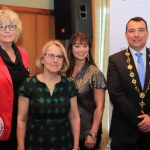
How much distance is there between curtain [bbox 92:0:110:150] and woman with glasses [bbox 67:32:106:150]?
42.0 inches

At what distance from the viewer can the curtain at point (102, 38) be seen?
127 inches

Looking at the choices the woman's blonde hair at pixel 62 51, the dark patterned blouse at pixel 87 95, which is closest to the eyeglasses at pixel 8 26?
the woman's blonde hair at pixel 62 51

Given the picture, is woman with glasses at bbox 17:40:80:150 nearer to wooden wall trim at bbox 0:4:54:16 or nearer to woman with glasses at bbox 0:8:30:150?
woman with glasses at bbox 0:8:30:150

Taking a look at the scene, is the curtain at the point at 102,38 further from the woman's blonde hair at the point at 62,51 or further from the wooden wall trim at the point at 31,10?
the woman's blonde hair at the point at 62,51

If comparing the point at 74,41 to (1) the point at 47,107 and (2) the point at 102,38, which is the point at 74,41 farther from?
(2) the point at 102,38

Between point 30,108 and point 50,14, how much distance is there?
6.93 ft

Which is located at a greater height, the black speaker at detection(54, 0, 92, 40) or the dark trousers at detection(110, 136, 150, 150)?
the black speaker at detection(54, 0, 92, 40)

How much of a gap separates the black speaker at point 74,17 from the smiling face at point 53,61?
1369 millimetres

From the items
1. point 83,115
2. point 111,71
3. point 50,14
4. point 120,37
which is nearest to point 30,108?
point 83,115

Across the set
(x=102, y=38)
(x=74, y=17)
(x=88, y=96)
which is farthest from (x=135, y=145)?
(x=74, y=17)

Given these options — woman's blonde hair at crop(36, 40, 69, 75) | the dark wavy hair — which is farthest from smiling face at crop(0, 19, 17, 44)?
the dark wavy hair

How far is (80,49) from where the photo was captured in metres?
2.18

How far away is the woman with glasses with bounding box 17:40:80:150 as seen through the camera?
5.97 ft

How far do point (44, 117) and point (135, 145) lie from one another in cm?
79
